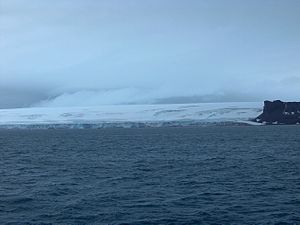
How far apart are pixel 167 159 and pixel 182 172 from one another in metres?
11.6

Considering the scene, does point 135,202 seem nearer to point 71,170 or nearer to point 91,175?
Result: point 91,175

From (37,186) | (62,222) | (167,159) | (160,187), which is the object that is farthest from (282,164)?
Result: (62,222)

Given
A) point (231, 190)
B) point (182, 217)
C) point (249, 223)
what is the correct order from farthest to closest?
point (231, 190), point (182, 217), point (249, 223)

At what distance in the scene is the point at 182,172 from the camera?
36500mm

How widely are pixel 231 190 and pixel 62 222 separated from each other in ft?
37.3

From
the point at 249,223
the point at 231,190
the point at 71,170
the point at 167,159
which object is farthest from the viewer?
the point at 167,159

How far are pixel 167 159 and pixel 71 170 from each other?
12.2 m

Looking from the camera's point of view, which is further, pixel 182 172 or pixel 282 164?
pixel 282 164

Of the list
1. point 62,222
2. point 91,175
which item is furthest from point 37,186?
point 62,222

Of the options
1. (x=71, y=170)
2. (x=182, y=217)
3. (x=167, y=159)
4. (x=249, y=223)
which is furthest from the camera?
(x=167, y=159)

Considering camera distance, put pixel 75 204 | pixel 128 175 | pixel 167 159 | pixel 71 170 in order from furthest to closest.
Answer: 1. pixel 167 159
2. pixel 71 170
3. pixel 128 175
4. pixel 75 204

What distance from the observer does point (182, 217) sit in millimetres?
21094

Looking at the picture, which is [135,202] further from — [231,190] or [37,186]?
[37,186]

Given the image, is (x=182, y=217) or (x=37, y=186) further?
(x=37, y=186)
